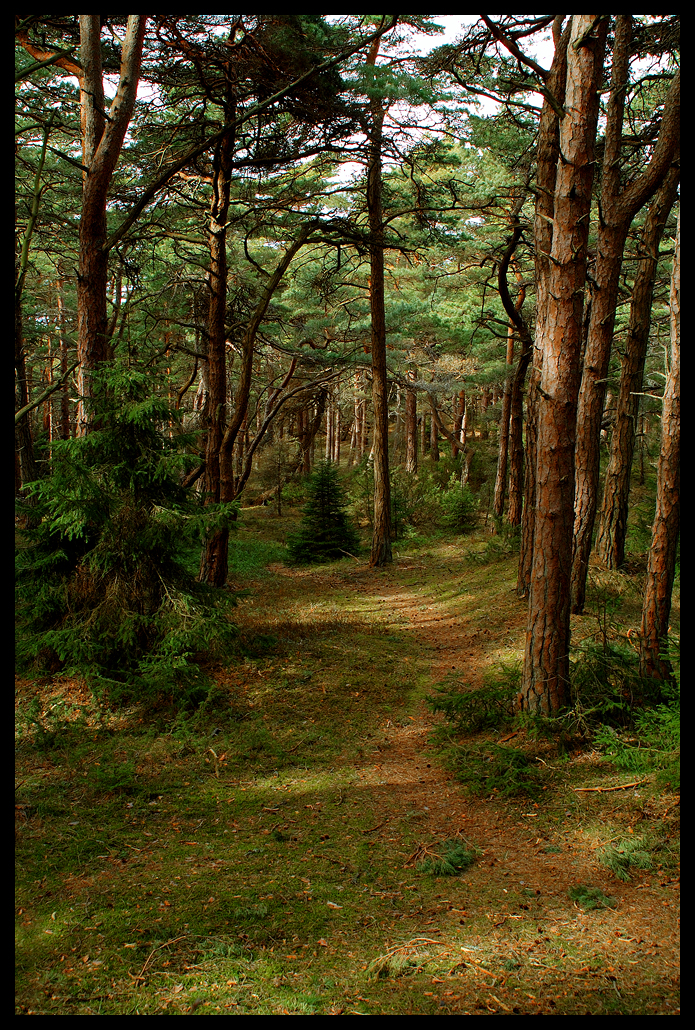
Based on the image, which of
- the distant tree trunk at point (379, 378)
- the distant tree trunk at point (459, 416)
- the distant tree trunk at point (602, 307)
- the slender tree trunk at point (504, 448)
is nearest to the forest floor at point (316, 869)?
the distant tree trunk at point (602, 307)

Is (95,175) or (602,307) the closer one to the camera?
(95,175)

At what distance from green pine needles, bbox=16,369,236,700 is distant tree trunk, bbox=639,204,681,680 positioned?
407 centimetres

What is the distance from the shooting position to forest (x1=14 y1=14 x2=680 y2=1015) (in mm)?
3125

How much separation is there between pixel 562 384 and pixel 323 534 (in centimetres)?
1095

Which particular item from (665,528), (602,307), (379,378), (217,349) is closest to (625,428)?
(602,307)

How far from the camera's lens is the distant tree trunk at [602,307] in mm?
8445

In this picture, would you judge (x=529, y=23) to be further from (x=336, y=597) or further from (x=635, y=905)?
(x=336, y=597)

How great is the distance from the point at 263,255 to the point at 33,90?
31.9 feet

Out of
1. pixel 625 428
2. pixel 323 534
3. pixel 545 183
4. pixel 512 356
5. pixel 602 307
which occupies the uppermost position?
pixel 512 356

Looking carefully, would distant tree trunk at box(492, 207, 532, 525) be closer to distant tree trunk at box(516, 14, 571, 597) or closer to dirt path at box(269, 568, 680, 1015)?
distant tree trunk at box(516, 14, 571, 597)

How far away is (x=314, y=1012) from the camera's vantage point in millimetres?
2791

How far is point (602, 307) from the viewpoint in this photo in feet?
28.6

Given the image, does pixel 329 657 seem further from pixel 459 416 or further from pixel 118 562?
pixel 459 416

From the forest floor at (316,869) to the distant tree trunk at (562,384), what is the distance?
803mm
